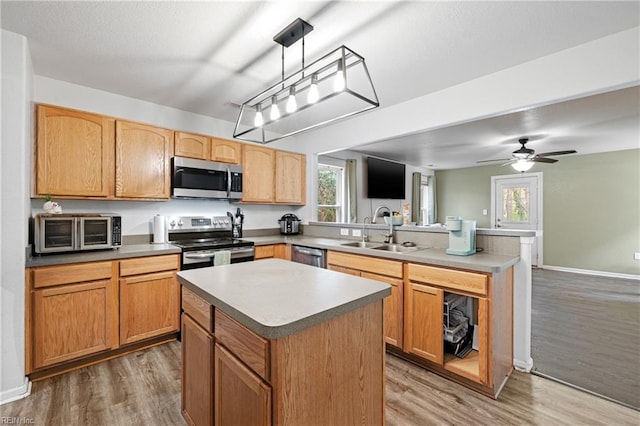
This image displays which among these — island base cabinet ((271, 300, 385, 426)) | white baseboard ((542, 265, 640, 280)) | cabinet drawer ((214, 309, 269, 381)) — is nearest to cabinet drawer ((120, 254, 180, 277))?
cabinet drawer ((214, 309, 269, 381))

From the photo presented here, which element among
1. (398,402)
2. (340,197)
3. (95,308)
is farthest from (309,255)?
(340,197)

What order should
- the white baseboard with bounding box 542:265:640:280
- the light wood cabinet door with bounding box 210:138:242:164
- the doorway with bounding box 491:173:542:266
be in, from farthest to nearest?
the doorway with bounding box 491:173:542:266 → the white baseboard with bounding box 542:265:640:280 → the light wood cabinet door with bounding box 210:138:242:164

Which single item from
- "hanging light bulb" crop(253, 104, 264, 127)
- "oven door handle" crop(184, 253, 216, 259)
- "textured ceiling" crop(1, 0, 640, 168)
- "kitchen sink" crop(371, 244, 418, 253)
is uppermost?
"textured ceiling" crop(1, 0, 640, 168)

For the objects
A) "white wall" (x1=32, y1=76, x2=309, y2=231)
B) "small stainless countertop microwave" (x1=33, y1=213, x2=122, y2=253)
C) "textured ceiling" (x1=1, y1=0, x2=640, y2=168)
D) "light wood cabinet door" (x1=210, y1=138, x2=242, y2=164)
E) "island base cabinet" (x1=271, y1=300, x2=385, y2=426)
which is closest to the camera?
"island base cabinet" (x1=271, y1=300, x2=385, y2=426)

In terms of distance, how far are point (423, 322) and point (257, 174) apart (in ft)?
8.70

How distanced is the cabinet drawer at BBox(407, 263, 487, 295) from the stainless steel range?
1.84 metres

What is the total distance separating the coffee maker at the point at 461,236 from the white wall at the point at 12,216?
3201mm

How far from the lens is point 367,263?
8.98ft

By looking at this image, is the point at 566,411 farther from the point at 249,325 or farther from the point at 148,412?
the point at 148,412

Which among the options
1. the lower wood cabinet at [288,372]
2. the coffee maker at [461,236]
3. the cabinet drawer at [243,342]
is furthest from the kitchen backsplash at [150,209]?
the coffee maker at [461,236]

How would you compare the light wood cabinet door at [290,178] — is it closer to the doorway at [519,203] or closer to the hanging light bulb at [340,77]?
the hanging light bulb at [340,77]

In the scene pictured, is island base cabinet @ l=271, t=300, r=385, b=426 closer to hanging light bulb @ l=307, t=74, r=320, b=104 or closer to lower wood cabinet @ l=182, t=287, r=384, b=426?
lower wood cabinet @ l=182, t=287, r=384, b=426

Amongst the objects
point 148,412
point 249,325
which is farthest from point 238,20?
point 148,412

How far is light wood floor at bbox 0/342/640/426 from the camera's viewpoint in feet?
5.84
